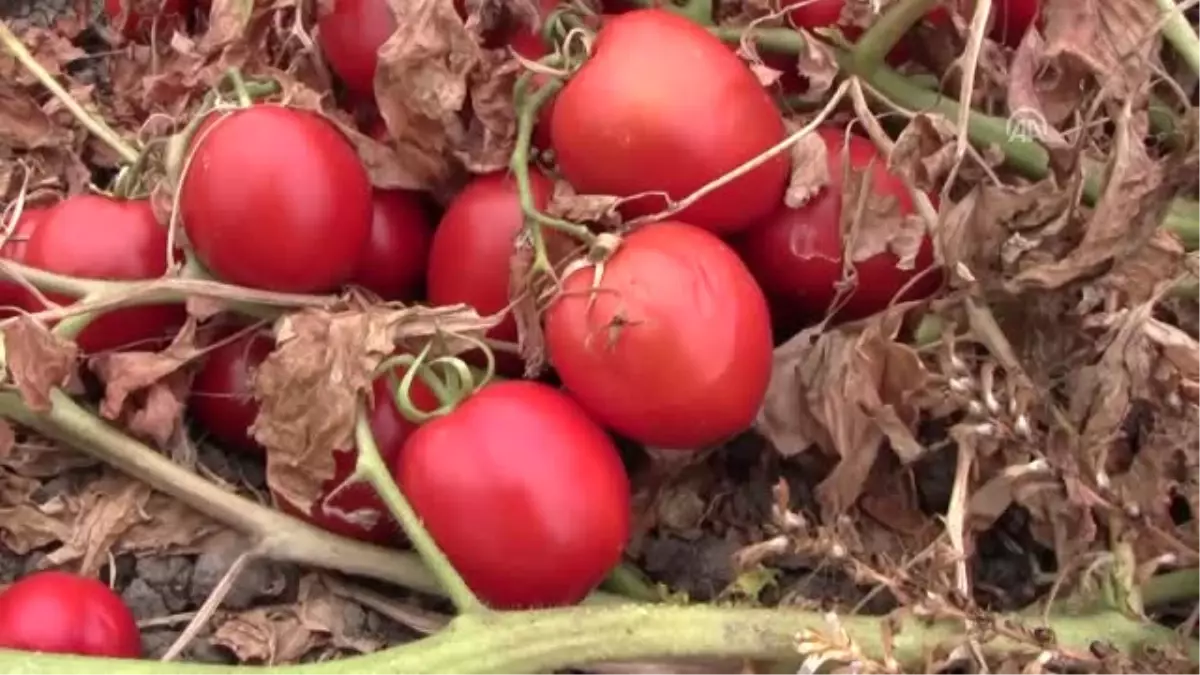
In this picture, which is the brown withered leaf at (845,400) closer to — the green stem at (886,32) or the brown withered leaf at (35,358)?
the green stem at (886,32)

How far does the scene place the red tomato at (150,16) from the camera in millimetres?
1509

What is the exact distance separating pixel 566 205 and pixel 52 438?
447 mm

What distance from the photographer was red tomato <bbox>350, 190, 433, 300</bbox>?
4.40ft

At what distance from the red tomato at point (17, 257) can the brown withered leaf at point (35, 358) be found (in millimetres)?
117

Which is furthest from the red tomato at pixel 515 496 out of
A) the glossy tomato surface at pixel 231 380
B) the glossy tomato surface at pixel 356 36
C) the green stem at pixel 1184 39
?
the green stem at pixel 1184 39

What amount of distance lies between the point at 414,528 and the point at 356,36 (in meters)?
0.45

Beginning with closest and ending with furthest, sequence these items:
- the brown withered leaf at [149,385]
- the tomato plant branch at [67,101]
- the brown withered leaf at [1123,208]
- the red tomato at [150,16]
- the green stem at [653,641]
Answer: the green stem at [653,641] < the brown withered leaf at [1123,208] < the brown withered leaf at [149,385] < the tomato plant branch at [67,101] < the red tomato at [150,16]

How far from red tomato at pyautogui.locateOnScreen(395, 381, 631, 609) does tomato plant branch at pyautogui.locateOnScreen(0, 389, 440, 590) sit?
4.1 inches

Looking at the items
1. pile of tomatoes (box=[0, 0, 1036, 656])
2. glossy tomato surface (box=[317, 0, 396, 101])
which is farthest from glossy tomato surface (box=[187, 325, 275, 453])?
glossy tomato surface (box=[317, 0, 396, 101])

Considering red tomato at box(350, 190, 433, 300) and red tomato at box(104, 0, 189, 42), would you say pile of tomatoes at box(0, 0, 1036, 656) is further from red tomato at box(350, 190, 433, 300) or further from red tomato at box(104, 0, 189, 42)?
red tomato at box(104, 0, 189, 42)

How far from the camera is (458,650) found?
106 centimetres

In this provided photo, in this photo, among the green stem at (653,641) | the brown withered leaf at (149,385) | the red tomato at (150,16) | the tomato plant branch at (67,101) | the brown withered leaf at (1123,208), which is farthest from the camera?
the red tomato at (150,16)

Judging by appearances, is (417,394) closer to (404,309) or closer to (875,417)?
(404,309)

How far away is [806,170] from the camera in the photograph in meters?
1.27
